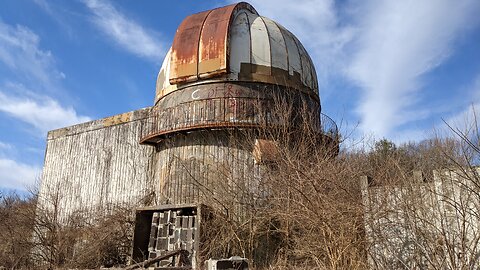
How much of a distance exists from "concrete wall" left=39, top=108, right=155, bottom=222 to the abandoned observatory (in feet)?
0.15

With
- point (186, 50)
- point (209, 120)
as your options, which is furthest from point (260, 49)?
point (209, 120)

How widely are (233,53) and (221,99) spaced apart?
1.60 meters

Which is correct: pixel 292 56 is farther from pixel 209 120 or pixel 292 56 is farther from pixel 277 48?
pixel 209 120

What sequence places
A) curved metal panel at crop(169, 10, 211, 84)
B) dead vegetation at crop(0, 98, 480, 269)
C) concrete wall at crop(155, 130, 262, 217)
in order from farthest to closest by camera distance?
curved metal panel at crop(169, 10, 211, 84)
concrete wall at crop(155, 130, 262, 217)
dead vegetation at crop(0, 98, 480, 269)

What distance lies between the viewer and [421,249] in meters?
7.41

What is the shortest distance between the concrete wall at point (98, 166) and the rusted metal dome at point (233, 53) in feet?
7.37

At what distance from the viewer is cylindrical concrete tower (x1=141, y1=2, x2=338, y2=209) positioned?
12180 millimetres

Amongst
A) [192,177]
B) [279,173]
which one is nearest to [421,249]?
[279,173]

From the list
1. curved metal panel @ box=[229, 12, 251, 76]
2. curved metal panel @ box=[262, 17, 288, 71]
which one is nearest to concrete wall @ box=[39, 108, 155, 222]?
curved metal panel @ box=[229, 12, 251, 76]

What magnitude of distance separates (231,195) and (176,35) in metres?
5.89

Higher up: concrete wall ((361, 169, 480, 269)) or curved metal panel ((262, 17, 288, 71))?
curved metal panel ((262, 17, 288, 71))

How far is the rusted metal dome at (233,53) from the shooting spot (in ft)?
42.6

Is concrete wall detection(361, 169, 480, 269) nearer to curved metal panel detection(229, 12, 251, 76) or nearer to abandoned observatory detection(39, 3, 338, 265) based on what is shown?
abandoned observatory detection(39, 3, 338, 265)

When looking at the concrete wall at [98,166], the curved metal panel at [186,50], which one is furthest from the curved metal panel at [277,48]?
the concrete wall at [98,166]
